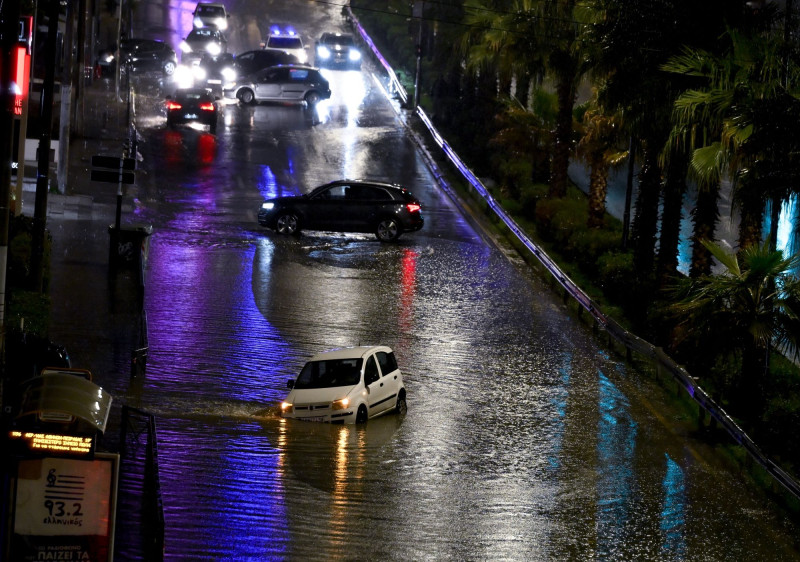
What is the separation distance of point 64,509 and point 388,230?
73.3 ft

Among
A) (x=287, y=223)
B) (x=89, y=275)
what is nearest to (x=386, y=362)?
(x=89, y=275)

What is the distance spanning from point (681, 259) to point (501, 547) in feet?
71.4

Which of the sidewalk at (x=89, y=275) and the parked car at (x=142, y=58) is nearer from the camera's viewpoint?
the sidewalk at (x=89, y=275)

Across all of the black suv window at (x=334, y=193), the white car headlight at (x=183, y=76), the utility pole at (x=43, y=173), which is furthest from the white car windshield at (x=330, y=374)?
the white car headlight at (x=183, y=76)

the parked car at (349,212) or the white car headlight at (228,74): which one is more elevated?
the white car headlight at (228,74)

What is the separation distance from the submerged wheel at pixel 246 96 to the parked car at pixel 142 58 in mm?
6426

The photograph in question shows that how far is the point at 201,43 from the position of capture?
2249 inches

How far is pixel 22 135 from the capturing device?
76.5 ft

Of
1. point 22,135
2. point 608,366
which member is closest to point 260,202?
point 22,135

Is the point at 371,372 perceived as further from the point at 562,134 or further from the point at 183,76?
the point at 183,76

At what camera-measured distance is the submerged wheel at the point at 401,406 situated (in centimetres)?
1869

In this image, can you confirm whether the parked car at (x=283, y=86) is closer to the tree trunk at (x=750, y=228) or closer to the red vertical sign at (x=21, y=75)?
the red vertical sign at (x=21, y=75)

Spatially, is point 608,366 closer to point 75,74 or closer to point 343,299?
point 343,299

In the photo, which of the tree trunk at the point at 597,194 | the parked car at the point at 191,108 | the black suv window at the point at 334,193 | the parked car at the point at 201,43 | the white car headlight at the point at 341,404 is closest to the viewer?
the white car headlight at the point at 341,404
